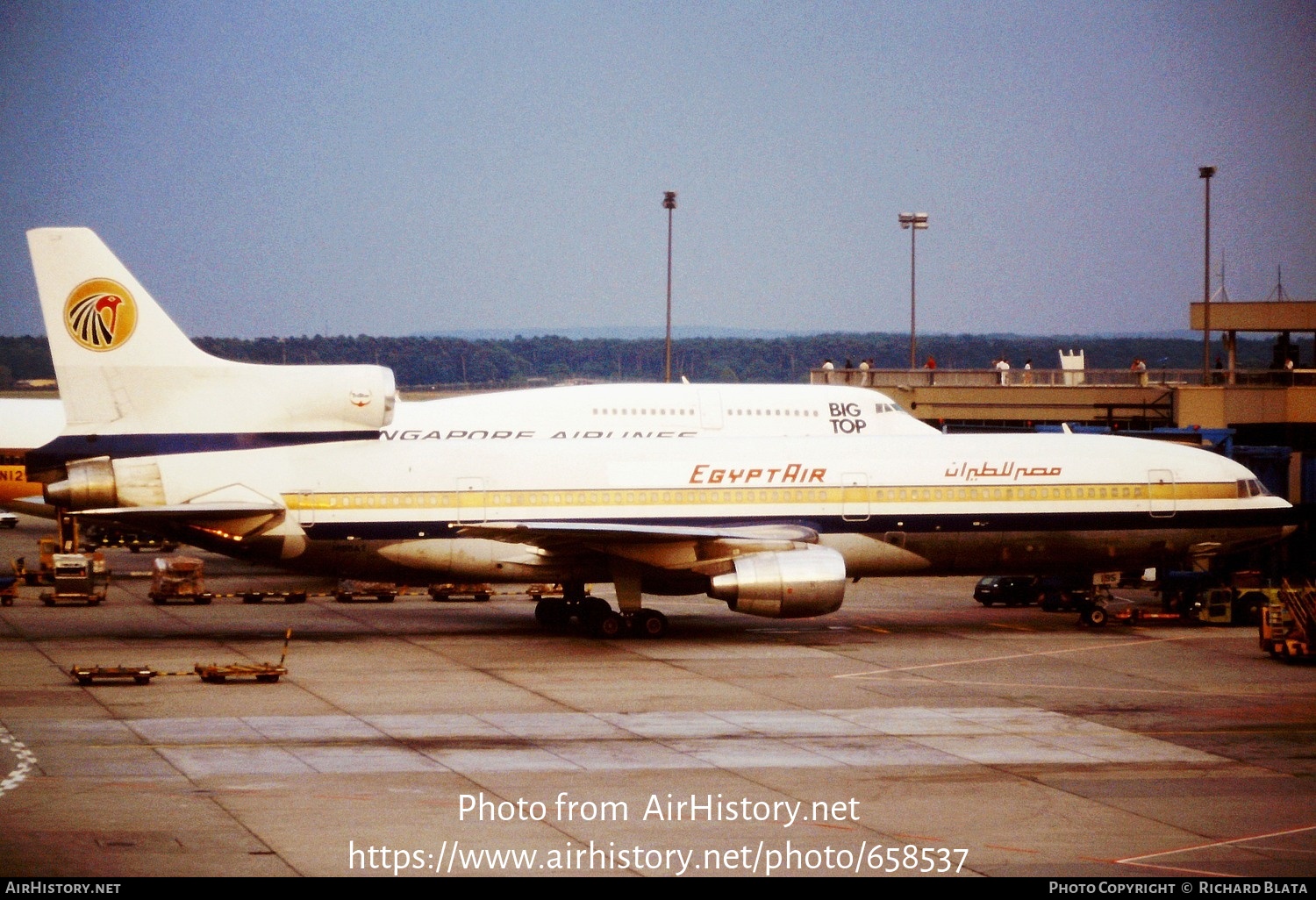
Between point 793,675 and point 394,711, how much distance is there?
783 cm

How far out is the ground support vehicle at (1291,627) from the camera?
29.2 metres

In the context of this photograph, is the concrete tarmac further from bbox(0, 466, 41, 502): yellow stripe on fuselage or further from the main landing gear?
bbox(0, 466, 41, 502): yellow stripe on fuselage

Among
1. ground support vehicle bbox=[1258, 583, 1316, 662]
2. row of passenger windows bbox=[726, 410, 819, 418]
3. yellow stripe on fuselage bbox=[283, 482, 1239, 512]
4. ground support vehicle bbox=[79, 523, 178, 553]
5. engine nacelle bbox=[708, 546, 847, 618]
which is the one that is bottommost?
ground support vehicle bbox=[79, 523, 178, 553]

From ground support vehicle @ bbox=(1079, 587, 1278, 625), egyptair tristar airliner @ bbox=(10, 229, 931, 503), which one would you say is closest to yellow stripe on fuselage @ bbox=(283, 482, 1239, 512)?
egyptair tristar airliner @ bbox=(10, 229, 931, 503)

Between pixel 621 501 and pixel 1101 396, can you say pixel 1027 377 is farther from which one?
pixel 621 501

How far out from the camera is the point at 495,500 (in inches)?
1244

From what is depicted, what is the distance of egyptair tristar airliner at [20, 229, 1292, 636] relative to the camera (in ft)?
101

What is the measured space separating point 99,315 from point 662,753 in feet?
56.5

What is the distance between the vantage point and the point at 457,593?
40188 millimetres

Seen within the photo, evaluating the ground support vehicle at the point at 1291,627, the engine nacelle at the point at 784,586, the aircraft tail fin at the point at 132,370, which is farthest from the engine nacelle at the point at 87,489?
the ground support vehicle at the point at 1291,627

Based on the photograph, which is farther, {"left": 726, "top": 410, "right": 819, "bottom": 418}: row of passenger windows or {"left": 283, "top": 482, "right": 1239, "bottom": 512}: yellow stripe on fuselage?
{"left": 726, "top": 410, "right": 819, "bottom": 418}: row of passenger windows

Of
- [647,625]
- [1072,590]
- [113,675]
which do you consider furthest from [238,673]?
[1072,590]

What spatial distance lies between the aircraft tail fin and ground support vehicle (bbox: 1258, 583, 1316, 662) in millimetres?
19960

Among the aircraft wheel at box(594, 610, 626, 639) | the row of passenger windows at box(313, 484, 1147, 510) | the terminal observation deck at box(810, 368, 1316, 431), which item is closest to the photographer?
the row of passenger windows at box(313, 484, 1147, 510)
